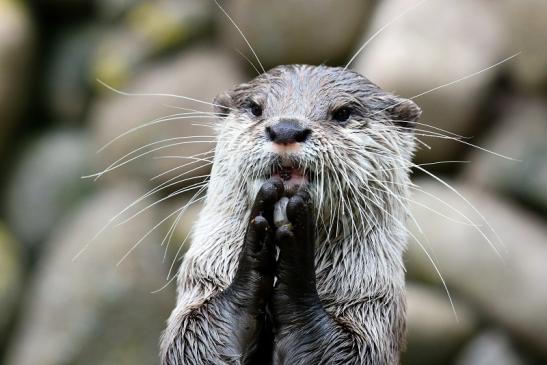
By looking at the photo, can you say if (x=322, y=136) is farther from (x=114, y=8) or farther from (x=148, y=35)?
(x=114, y=8)

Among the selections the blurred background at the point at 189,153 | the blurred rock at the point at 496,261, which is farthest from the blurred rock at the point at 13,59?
the blurred rock at the point at 496,261

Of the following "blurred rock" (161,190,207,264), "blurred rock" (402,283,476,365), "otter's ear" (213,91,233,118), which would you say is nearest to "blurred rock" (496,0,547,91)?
"blurred rock" (402,283,476,365)

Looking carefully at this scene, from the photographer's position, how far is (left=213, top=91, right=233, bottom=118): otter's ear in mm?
3057

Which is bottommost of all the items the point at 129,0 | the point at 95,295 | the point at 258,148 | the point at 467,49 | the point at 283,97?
the point at 258,148

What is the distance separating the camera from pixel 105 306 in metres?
7.36

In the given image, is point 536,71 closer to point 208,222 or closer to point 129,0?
point 129,0

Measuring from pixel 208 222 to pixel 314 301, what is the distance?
0.50 meters

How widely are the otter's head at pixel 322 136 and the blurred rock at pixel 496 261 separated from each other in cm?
344

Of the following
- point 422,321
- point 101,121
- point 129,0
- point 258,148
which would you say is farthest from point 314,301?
point 129,0

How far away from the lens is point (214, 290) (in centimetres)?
280

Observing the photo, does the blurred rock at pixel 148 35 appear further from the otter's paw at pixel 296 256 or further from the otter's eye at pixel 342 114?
the otter's paw at pixel 296 256

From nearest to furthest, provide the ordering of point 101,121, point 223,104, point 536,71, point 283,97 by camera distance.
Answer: point 283,97 → point 223,104 → point 536,71 → point 101,121

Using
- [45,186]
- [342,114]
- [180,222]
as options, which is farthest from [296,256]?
[45,186]

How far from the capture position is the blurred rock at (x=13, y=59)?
318 inches
